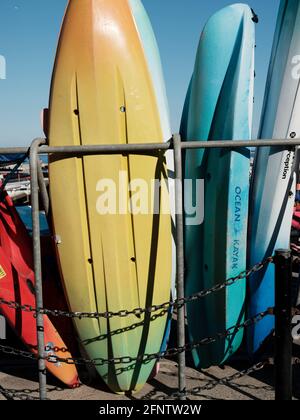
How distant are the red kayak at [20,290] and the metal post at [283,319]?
1.41 meters

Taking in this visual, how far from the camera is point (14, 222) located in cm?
288

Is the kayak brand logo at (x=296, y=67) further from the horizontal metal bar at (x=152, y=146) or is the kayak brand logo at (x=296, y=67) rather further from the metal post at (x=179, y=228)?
the metal post at (x=179, y=228)

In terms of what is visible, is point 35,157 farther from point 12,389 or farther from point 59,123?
point 12,389

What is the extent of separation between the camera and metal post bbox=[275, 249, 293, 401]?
6.71 feet

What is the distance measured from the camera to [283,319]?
208 centimetres

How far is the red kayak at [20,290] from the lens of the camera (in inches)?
107

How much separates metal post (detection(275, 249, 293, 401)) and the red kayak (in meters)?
1.41

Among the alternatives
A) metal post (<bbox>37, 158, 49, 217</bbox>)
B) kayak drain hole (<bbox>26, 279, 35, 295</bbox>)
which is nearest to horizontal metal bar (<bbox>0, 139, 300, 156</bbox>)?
metal post (<bbox>37, 158, 49, 217</bbox>)

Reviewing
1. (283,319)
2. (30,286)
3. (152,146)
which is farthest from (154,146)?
(30,286)

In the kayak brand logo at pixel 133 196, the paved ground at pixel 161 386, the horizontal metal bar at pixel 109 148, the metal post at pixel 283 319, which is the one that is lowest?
the paved ground at pixel 161 386

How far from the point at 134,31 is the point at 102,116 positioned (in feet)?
1.99

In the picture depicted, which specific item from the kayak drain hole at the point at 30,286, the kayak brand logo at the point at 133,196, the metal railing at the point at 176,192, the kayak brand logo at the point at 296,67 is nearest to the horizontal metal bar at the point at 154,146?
the metal railing at the point at 176,192

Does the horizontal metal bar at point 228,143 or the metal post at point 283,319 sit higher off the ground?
the horizontal metal bar at point 228,143
